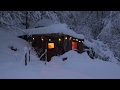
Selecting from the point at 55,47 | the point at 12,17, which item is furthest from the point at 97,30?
the point at 12,17

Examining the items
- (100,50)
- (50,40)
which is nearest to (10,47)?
(50,40)

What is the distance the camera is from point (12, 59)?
43.3ft

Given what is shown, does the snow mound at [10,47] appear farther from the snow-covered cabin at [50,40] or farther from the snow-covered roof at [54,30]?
the snow-covered roof at [54,30]

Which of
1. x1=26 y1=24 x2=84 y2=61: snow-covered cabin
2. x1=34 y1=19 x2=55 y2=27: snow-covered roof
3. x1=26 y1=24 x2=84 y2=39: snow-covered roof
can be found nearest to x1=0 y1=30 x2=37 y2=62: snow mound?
x1=26 y1=24 x2=84 y2=61: snow-covered cabin

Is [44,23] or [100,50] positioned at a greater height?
[44,23]

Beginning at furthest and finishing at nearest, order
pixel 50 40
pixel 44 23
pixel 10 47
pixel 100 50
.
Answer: pixel 44 23 < pixel 100 50 < pixel 50 40 < pixel 10 47

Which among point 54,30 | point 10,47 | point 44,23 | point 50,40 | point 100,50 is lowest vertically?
point 100,50

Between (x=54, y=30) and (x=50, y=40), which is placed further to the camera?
(x=50, y=40)

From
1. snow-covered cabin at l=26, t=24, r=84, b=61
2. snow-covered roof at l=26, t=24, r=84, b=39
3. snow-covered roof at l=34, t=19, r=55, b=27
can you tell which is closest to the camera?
snow-covered roof at l=26, t=24, r=84, b=39

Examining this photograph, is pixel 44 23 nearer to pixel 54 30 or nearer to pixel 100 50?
pixel 54 30

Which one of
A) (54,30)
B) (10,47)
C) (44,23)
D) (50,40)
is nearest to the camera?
(10,47)

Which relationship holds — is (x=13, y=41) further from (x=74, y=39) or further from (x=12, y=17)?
(x=74, y=39)

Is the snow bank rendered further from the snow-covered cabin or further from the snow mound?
the snow mound
